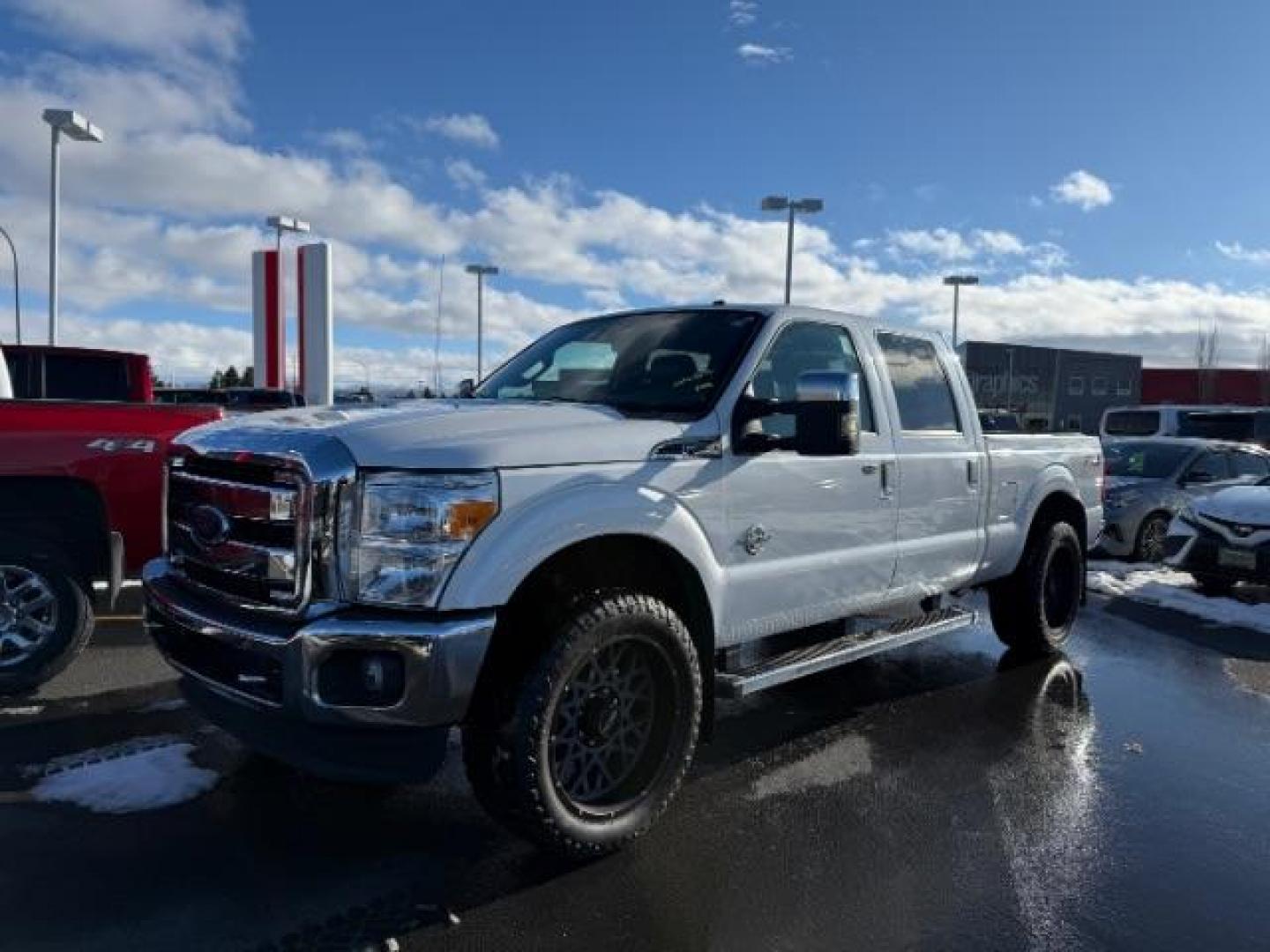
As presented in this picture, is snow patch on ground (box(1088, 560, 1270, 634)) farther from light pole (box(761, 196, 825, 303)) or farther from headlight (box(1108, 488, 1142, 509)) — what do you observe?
light pole (box(761, 196, 825, 303))

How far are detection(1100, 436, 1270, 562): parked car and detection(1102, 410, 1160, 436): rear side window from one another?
561cm

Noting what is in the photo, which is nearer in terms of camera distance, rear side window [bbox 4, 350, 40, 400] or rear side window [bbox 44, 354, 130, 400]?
rear side window [bbox 4, 350, 40, 400]

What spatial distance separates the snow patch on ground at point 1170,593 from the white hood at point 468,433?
254 inches

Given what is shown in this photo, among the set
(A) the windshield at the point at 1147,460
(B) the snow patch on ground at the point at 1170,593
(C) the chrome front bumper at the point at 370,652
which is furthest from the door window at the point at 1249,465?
(C) the chrome front bumper at the point at 370,652

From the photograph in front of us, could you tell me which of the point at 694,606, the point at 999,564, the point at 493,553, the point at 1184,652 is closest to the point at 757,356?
the point at 694,606

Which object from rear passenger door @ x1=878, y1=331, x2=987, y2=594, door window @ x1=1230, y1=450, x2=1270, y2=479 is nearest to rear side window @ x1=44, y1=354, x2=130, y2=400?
rear passenger door @ x1=878, y1=331, x2=987, y2=594

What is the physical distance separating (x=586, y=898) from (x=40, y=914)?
Result: 167 cm

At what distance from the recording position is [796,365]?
15.1 ft

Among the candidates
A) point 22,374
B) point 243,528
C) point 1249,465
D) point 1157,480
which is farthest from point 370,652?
point 1249,465

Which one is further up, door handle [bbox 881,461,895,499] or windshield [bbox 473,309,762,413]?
windshield [bbox 473,309,762,413]

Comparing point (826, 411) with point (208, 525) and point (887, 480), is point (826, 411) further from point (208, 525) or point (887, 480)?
point (208, 525)

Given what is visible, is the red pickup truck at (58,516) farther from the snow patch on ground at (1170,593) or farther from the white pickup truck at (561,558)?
the snow patch on ground at (1170,593)

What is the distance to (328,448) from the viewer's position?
3.17m

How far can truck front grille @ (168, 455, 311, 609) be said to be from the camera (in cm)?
319
